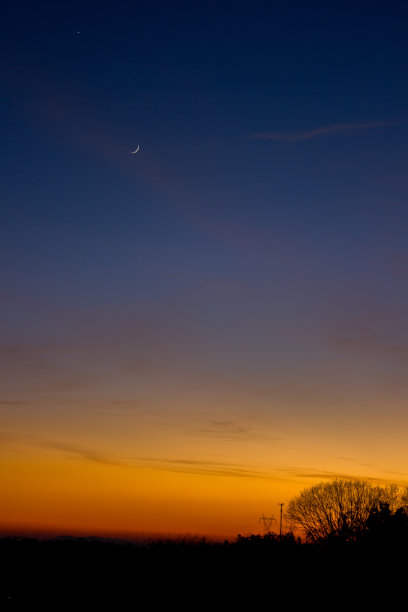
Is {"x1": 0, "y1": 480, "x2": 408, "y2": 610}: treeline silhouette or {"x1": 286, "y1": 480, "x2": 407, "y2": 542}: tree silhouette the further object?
{"x1": 286, "y1": 480, "x2": 407, "y2": 542}: tree silhouette

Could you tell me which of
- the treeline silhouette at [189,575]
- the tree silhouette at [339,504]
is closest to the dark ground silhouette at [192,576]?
the treeline silhouette at [189,575]

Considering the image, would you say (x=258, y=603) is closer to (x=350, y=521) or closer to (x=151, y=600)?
(x=151, y=600)

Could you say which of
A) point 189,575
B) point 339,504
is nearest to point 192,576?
point 189,575

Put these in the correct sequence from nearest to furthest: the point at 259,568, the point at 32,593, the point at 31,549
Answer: the point at 32,593, the point at 259,568, the point at 31,549

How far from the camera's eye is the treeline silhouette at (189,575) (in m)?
20.3

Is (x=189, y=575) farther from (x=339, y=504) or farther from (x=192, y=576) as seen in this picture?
(x=339, y=504)

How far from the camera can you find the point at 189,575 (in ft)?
70.0

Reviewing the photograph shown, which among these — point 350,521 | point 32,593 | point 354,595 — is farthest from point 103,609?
point 350,521

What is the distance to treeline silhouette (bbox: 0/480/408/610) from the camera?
66.5ft

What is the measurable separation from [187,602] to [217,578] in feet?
5.65

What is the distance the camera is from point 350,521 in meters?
68.3

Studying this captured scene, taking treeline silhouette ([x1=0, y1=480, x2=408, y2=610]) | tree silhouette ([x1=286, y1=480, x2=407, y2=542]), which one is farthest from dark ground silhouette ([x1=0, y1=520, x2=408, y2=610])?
tree silhouette ([x1=286, y1=480, x2=407, y2=542])

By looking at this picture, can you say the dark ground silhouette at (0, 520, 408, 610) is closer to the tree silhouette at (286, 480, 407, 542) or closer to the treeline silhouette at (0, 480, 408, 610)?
the treeline silhouette at (0, 480, 408, 610)

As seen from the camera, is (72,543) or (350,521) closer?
(72,543)
